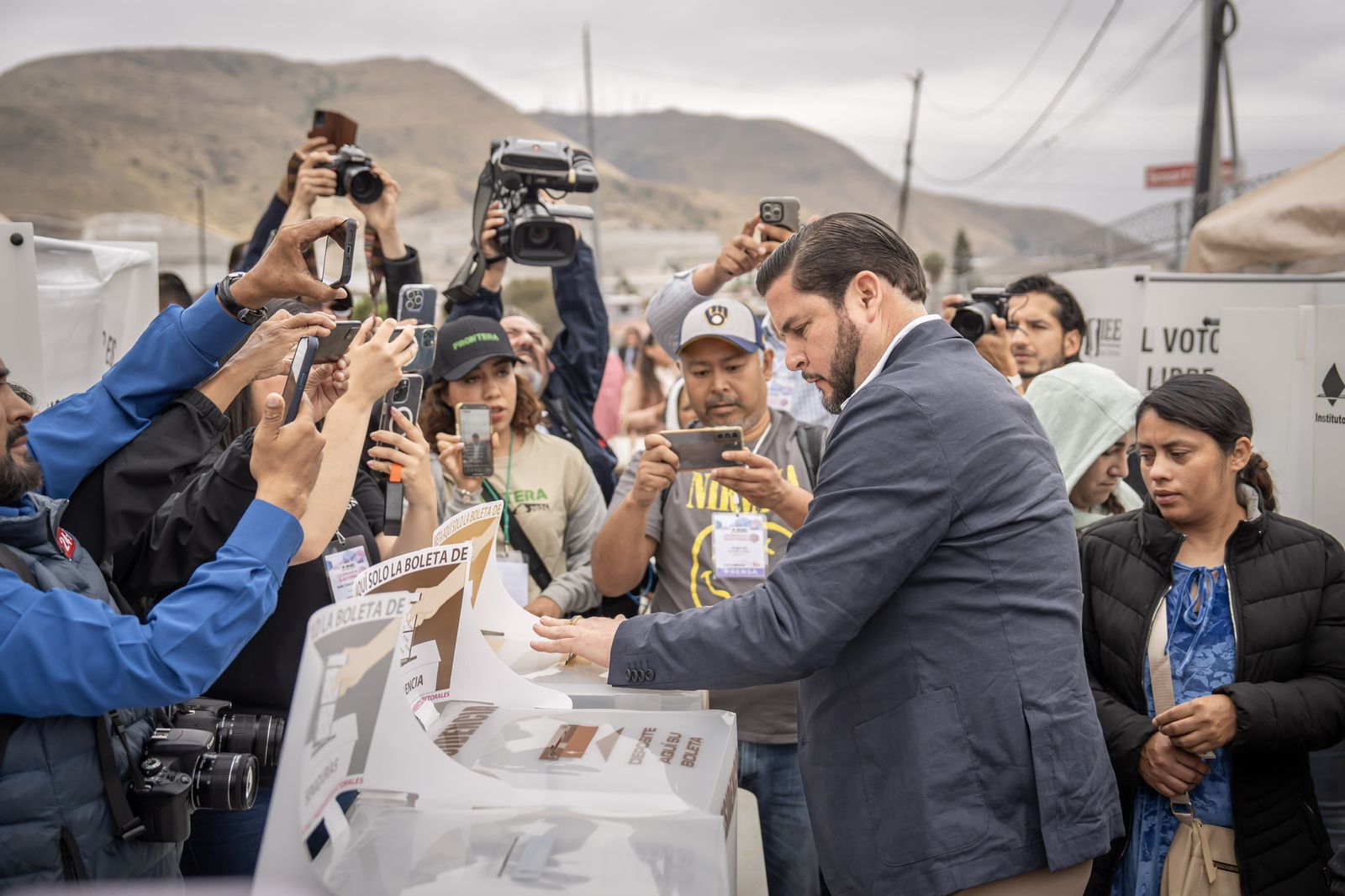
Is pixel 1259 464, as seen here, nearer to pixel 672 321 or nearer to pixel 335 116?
pixel 672 321

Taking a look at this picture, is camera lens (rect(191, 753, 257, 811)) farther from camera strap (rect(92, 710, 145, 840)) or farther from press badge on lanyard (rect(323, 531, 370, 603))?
press badge on lanyard (rect(323, 531, 370, 603))

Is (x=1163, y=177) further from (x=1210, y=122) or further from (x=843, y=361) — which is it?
(x=843, y=361)

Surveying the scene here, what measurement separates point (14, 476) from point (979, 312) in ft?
9.71

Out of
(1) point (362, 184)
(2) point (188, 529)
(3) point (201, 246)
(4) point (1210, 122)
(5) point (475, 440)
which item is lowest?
(2) point (188, 529)

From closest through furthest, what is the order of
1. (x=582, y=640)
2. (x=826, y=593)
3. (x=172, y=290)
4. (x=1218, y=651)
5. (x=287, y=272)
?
(x=826, y=593) → (x=582, y=640) → (x=287, y=272) → (x=1218, y=651) → (x=172, y=290)

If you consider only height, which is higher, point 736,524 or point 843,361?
point 843,361

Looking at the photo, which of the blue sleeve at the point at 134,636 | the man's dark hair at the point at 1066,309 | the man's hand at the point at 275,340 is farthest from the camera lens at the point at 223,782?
the man's dark hair at the point at 1066,309

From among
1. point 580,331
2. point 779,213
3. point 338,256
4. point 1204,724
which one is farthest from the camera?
point 580,331

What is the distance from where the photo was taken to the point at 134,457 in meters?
2.06

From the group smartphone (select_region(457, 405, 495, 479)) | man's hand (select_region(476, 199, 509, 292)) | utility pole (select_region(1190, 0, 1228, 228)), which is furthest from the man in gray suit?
utility pole (select_region(1190, 0, 1228, 228))

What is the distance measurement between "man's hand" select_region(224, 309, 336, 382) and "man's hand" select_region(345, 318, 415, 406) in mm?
157

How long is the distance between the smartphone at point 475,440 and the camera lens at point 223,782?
1.40 meters

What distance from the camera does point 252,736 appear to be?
2070 mm

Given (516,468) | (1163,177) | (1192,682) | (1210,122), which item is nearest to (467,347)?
(516,468)
